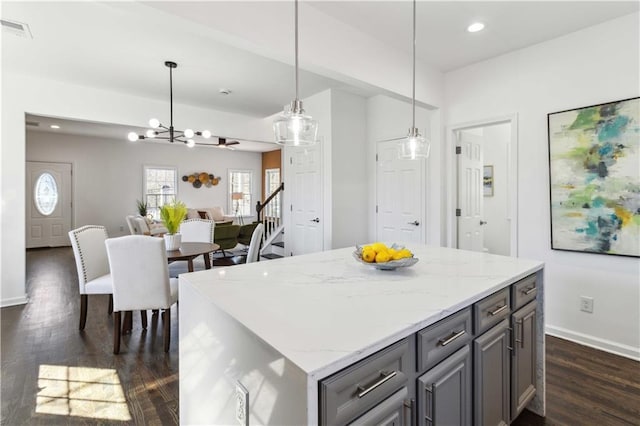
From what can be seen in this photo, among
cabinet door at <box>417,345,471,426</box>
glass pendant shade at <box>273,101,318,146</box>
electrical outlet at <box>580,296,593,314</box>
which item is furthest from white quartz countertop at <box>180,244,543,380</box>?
electrical outlet at <box>580,296,593,314</box>

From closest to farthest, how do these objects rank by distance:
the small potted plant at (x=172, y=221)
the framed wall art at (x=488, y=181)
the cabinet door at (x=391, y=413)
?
the cabinet door at (x=391, y=413), the small potted plant at (x=172, y=221), the framed wall art at (x=488, y=181)

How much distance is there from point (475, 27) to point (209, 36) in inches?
88.9

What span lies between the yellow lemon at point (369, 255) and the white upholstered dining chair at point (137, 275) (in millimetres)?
1815

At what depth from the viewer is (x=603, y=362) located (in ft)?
8.60

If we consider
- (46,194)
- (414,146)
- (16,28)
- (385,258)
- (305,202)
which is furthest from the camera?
(46,194)

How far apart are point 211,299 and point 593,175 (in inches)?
127

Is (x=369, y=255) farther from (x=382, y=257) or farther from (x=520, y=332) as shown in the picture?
(x=520, y=332)

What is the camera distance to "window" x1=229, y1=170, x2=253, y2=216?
10977mm

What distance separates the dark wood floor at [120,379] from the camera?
1965 millimetres

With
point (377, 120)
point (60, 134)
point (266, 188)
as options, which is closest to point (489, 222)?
point (377, 120)

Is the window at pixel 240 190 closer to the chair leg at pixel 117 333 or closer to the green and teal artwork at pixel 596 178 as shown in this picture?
the chair leg at pixel 117 333

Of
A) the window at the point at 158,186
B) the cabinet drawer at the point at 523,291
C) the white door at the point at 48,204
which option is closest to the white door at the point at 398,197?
the cabinet drawer at the point at 523,291

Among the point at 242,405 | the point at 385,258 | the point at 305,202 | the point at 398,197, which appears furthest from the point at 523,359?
the point at 305,202

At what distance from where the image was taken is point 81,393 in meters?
2.17
